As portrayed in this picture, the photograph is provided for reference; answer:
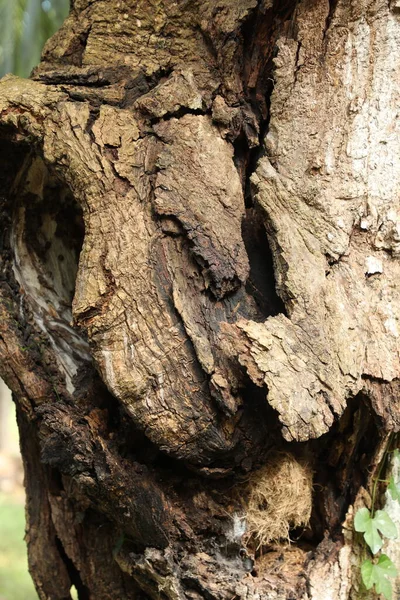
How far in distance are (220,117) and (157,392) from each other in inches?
29.8

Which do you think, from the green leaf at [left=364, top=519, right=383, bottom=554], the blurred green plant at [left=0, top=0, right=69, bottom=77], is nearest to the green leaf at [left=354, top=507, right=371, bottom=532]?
the green leaf at [left=364, top=519, right=383, bottom=554]

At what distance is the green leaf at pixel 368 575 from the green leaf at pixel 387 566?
23 millimetres

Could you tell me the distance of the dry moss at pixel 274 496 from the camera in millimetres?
1488

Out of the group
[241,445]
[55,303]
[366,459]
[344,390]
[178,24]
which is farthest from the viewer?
[55,303]

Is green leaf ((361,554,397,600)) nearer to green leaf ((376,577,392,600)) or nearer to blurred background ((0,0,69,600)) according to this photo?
green leaf ((376,577,392,600))

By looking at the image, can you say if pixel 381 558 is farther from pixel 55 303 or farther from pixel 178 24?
pixel 178 24

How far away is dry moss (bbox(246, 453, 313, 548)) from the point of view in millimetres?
1488

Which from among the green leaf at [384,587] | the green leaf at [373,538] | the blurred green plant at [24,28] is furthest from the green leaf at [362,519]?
the blurred green plant at [24,28]

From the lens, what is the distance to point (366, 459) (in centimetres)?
149

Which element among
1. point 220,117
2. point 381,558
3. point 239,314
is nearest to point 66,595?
point 381,558

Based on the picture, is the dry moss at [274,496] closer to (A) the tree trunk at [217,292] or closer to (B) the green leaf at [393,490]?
(A) the tree trunk at [217,292]

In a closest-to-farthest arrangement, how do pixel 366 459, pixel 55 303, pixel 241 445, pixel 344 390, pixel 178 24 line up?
pixel 344 390 → pixel 241 445 → pixel 366 459 → pixel 178 24 → pixel 55 303

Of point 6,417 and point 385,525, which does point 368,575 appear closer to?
point 385,525

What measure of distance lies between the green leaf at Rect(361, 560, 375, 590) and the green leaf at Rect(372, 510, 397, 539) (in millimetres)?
90
